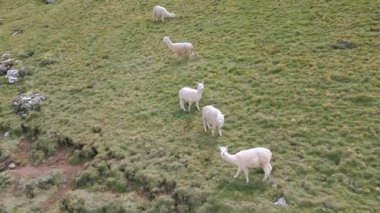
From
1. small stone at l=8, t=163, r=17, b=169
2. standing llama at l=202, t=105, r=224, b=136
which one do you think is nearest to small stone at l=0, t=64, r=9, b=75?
small stone at l=8, t=163, r=17, b=169

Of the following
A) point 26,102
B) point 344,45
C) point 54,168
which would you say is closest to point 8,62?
point 26,102

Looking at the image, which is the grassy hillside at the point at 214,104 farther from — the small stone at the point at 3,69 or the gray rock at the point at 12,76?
the small stone at the point at 3,69

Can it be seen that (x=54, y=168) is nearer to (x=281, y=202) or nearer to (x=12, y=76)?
(x=281, y=202)

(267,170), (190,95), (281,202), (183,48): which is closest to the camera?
(281,202)

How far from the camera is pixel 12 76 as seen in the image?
112 ft

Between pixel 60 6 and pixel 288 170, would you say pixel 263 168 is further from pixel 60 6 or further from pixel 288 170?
pixel 60 6

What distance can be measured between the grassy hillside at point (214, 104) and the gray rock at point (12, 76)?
65cm

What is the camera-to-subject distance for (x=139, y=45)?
3444 centimetres

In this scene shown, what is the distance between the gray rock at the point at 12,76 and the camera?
33844 mm

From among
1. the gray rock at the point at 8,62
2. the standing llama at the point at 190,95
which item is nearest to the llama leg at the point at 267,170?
the standing llama at the point at 190,95

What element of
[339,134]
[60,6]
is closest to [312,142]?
[339,134]

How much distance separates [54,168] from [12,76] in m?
13.8

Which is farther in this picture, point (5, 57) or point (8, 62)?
point (5, 57)

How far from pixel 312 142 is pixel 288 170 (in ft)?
7.95
